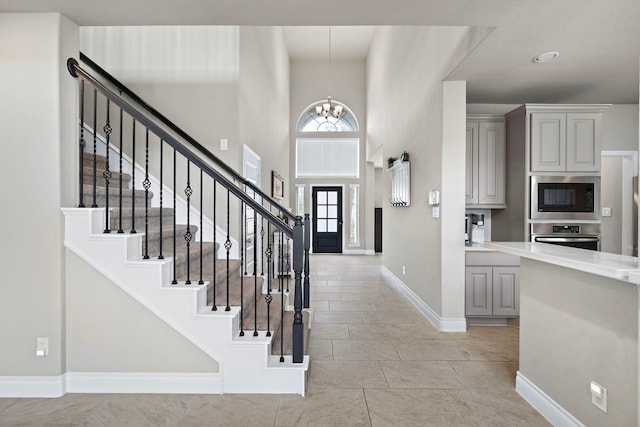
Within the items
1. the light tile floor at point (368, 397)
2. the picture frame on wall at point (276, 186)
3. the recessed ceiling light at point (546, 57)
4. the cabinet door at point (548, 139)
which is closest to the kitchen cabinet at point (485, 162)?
the cabinet door at point (548, 139)

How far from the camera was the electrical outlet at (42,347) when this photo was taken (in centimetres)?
236

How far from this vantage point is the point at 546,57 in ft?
9.89

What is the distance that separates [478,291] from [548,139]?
1.85 metres

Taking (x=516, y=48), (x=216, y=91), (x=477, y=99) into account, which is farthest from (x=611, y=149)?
(x=216, y=91)

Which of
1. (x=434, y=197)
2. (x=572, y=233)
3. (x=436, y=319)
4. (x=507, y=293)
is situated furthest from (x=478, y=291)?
(x=572, y=233)

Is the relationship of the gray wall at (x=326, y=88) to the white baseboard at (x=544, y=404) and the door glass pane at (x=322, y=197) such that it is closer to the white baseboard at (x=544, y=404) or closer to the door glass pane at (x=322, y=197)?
the door glass pane at (x=322, y=197)

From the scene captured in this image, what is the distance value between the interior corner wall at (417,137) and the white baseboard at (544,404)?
1354mm

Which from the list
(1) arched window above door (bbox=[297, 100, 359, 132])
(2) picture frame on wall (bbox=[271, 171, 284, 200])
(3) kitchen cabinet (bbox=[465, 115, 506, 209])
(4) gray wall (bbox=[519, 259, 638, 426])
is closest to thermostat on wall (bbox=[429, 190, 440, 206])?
(3) kitchen cabinet (bbox=[465, 115, 506, 209])

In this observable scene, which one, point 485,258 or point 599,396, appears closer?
point 599,396

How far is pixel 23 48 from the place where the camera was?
2.31 m

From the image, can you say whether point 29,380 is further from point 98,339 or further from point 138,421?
point 138,421

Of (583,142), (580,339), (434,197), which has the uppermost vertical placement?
(583,142)

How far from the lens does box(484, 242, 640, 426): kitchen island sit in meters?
1.57

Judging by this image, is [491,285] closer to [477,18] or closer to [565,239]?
[565,239]
